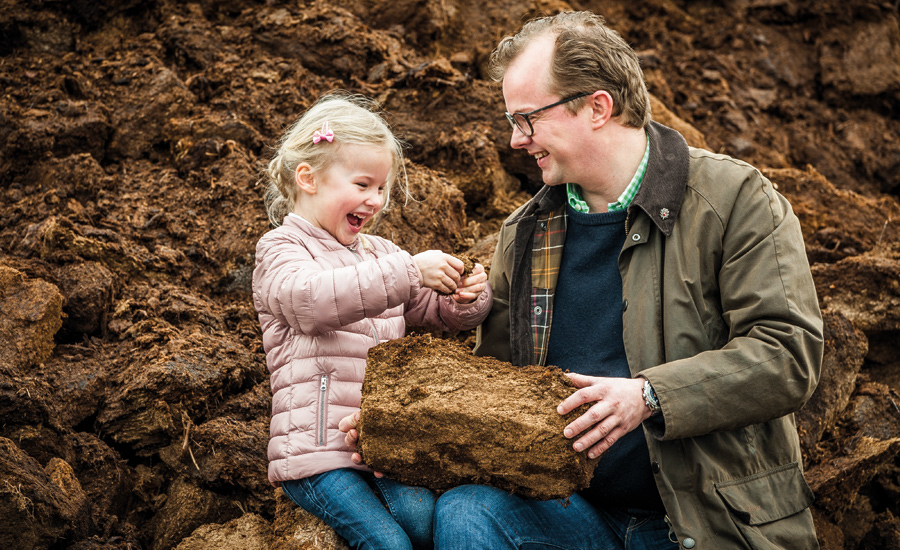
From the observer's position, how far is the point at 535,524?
108 inches

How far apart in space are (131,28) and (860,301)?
4926 millimetres

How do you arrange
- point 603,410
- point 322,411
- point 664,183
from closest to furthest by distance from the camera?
point 603,410 → point 322,411 → point 664,183

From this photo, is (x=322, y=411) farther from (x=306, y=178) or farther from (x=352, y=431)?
(x=306, y=178)

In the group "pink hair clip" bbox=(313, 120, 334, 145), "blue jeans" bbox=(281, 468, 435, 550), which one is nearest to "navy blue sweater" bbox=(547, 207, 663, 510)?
"blue jeans" bbox=(281, 468, 435, 550)

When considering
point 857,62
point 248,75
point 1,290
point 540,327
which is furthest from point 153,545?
point 857,62

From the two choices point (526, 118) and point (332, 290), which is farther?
point (526, 118)

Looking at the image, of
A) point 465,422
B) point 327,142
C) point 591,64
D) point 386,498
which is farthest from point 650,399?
point 327,142

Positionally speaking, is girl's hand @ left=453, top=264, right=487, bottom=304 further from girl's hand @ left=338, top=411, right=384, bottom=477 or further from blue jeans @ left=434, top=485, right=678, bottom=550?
blue jeans @ left=434, top=485, right=678, bottom=550

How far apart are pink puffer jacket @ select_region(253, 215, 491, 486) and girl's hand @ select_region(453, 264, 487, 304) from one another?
318mm

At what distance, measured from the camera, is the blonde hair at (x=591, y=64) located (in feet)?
9.93

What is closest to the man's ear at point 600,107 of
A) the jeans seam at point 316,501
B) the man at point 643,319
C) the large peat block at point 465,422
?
the man at point 643,319

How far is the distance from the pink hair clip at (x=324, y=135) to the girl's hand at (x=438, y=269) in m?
0.58

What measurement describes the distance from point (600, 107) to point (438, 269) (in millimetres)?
951

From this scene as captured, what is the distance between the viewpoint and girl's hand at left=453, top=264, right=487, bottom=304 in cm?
312
